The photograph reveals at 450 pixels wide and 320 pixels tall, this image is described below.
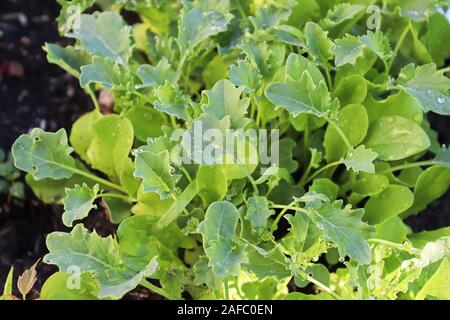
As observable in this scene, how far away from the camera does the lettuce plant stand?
4.22 ft

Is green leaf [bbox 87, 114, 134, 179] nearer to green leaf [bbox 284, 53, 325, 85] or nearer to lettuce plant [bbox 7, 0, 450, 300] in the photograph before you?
lettuce plant [bbox 7, 0, 450, 300]

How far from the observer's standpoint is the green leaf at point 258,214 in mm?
1336

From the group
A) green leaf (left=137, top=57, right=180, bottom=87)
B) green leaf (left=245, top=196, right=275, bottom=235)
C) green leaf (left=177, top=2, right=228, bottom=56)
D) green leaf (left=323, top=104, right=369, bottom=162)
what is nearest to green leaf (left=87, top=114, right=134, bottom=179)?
green leaf (left=137, top=57, right=180, bottom=87)

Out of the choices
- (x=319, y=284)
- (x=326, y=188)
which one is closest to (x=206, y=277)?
(x=319, y=284)

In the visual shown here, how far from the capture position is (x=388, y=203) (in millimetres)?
1469

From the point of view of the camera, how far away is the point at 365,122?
146cm

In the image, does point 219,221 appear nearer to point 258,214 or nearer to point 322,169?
point 258,214

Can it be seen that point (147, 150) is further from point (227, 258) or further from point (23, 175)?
point (23, 175)

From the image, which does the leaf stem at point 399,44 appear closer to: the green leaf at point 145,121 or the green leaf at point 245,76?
the green leaf at point 245,76

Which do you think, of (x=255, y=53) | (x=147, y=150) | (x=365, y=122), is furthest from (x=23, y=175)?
(x=365, y=122)

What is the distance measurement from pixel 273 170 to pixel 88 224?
58 centimetres

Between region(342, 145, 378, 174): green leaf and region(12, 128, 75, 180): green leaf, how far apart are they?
56 cm

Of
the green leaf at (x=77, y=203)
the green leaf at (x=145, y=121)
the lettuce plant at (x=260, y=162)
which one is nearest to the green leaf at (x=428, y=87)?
the lettuce plant at (x=260, y=162)

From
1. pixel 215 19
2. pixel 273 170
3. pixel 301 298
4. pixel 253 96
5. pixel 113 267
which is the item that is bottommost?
pixel 301 298
